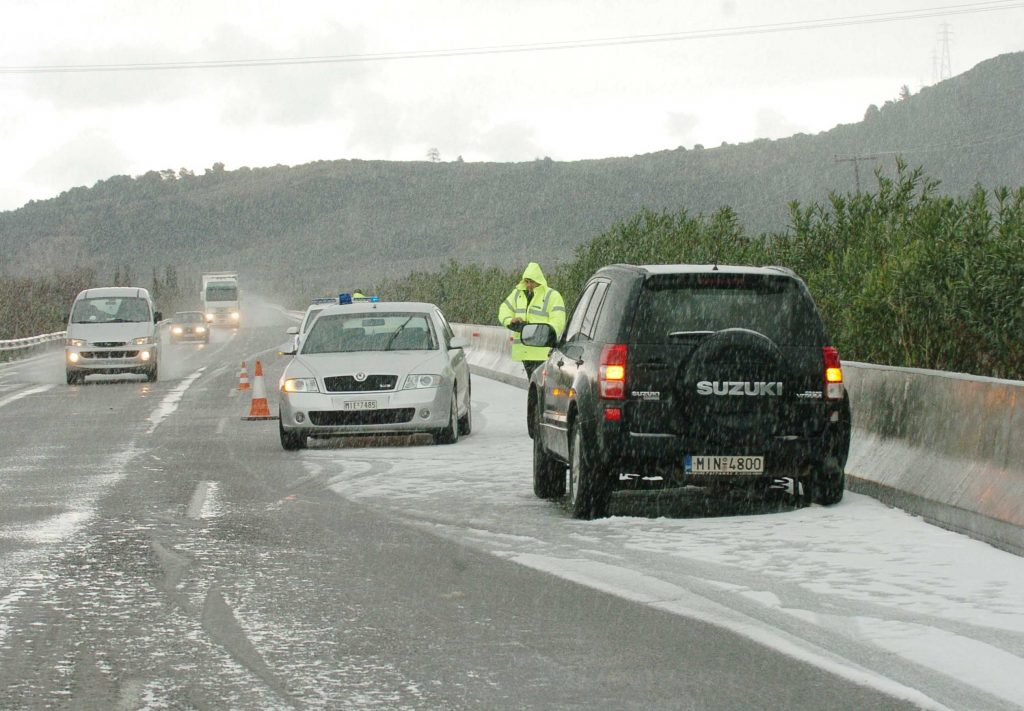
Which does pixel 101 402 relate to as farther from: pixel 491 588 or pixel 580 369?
pixel 491 588

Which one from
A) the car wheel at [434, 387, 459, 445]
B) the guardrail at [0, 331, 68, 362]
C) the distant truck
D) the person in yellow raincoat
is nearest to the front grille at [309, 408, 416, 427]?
the car wheel at [434, 387, 459, 445]

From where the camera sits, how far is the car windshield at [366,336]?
1752cm

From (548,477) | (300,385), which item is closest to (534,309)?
(300,385)

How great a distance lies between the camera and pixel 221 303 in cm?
9150

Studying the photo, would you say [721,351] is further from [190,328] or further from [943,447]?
[190,328]

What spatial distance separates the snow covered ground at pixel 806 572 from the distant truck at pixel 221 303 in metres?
79.1

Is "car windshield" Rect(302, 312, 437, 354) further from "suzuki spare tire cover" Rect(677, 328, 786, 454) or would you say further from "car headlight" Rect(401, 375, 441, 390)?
"suzuki spare tire cover" Rect(677, 328, 786, 454)

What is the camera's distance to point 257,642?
682 centimetres

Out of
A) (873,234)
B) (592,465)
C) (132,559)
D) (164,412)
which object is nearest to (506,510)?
(592,465)

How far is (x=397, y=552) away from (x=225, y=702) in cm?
367

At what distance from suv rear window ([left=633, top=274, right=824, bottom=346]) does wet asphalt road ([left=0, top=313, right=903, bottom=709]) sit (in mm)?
2155

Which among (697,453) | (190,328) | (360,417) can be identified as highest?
(697,453)

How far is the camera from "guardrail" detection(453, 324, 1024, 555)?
9.12m

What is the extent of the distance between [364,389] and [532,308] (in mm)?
3051
